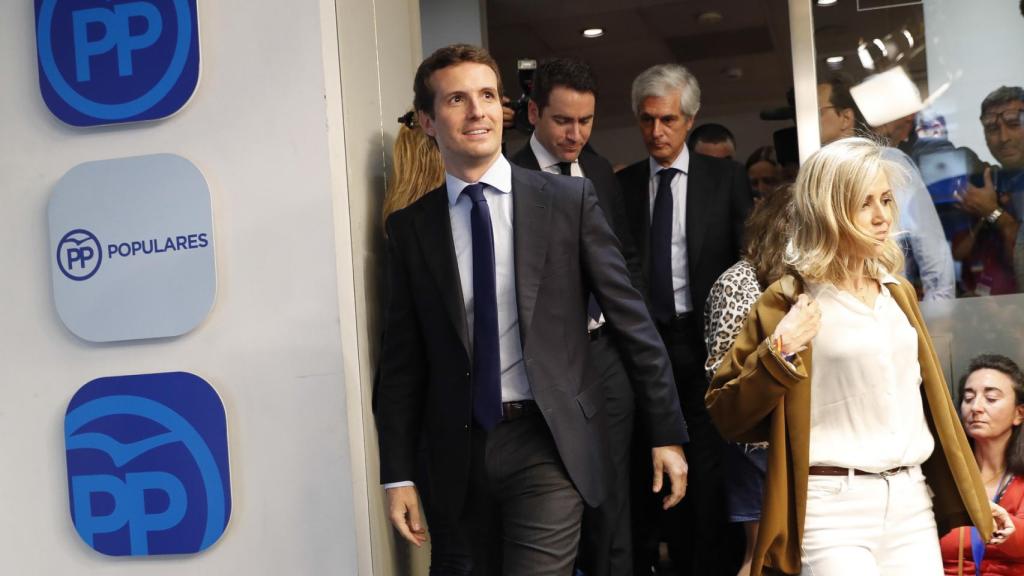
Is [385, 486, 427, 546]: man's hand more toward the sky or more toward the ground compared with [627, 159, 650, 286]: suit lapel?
more toward the ground

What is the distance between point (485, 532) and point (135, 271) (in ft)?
4.88

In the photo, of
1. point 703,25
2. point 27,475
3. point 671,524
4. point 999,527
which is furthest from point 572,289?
point 703,25

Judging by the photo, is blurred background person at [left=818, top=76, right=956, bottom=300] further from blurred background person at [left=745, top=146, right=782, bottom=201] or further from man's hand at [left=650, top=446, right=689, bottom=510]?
man's hand at [left=650, top=446, right=689, bottom=510]

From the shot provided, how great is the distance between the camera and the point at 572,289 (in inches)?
128

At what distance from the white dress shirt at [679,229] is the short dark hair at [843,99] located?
60cm

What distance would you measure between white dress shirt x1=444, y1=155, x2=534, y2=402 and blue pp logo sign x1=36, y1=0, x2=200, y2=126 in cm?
115

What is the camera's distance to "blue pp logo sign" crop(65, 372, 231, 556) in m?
3.82

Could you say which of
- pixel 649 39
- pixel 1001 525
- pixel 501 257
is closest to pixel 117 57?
pixel 501 257

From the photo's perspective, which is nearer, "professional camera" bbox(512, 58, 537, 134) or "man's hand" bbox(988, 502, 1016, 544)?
"man's hand" bbox(988, 502, 1016, 544)

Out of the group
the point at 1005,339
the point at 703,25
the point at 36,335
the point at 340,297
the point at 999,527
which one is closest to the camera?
the point at 999,527

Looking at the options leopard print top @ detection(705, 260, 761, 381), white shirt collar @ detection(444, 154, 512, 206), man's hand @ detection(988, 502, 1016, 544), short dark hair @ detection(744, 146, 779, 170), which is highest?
short dark hair @ detection(744, 146, 779, 170)

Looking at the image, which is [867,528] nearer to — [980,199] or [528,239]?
[528,239]

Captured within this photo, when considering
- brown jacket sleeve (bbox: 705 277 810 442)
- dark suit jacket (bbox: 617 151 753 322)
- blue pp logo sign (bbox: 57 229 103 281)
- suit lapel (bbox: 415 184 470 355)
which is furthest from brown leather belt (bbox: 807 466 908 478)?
blue pp logo sign (bbox: 57 229 103 281)

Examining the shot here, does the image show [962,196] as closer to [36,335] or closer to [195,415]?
[195,415]
